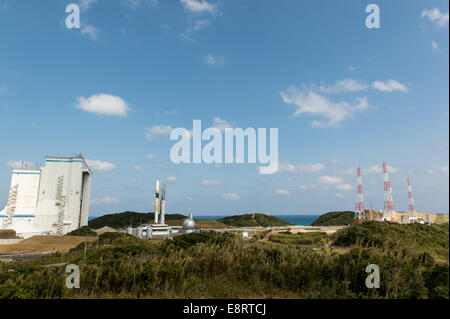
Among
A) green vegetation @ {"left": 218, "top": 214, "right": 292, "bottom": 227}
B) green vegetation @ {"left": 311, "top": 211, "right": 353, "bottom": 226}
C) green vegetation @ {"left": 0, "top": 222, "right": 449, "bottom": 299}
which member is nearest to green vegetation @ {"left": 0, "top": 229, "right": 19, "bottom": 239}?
green vegetation @ {"left": 0, "top": 222, "right": 449, "bottom": 299}

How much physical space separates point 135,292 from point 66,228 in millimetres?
51341

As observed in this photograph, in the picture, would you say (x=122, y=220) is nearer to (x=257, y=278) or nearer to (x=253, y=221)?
(x=253, y=221)

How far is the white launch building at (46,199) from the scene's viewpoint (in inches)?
1948

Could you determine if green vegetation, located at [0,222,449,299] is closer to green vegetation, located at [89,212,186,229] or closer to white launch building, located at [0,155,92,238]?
white launch building, located at [0,155,92,238]

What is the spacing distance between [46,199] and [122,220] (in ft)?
172

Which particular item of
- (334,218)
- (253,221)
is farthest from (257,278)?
(334,218)

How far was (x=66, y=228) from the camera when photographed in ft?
168

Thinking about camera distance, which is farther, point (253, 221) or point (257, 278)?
point (253, 221)

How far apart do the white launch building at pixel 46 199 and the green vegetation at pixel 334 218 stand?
85.7 meters

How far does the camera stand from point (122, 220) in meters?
100

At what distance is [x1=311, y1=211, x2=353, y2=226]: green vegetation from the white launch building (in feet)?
281

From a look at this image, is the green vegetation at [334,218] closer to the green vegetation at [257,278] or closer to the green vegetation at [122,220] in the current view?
the green vegetation at [122,220]
